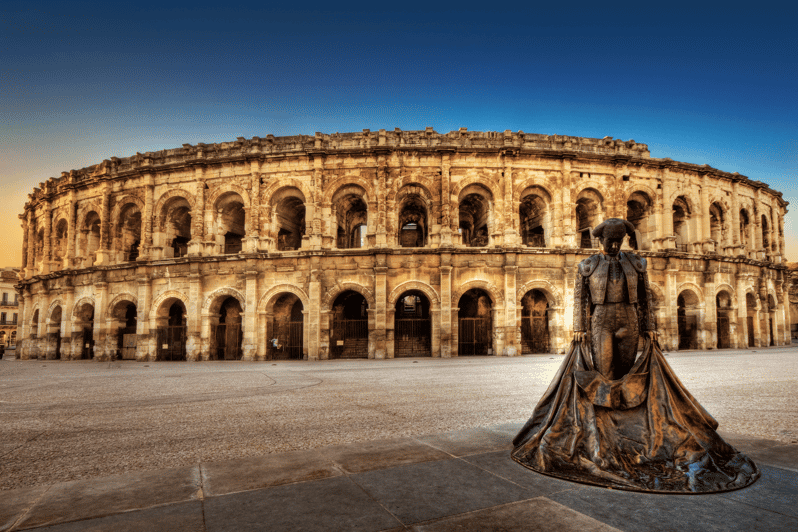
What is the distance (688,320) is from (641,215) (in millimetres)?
5980

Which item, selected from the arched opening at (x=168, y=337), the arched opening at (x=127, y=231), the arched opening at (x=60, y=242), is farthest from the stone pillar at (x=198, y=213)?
the arched opening at (x=60, y=242)

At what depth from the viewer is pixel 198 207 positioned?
20500mm

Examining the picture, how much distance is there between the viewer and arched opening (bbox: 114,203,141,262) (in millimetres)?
22250

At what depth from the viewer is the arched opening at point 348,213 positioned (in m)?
20.3

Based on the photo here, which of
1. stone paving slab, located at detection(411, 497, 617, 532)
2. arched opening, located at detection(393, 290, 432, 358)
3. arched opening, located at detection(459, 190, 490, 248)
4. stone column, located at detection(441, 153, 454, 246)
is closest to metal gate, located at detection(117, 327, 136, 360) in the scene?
arched opening, located at detection(393, 290, 432, 358)

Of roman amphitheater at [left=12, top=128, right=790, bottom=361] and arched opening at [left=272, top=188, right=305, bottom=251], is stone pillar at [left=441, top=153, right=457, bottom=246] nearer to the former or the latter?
roman amphitheater at [left=12, top=128, right=790, bottom=361]

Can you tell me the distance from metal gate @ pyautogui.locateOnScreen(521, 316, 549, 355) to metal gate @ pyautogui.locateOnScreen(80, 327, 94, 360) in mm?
22655

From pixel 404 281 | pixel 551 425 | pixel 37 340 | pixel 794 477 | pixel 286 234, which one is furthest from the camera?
pixel 37 340

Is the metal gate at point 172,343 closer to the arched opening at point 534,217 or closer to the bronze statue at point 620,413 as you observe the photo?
the arched opening at point 534,217

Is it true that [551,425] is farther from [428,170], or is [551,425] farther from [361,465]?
[428,170]

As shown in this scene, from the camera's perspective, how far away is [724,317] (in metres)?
22.6

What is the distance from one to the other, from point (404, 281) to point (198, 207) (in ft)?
34.6

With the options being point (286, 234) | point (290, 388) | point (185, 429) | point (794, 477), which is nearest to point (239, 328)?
point (286, 234)

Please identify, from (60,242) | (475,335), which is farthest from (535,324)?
(60,242)
